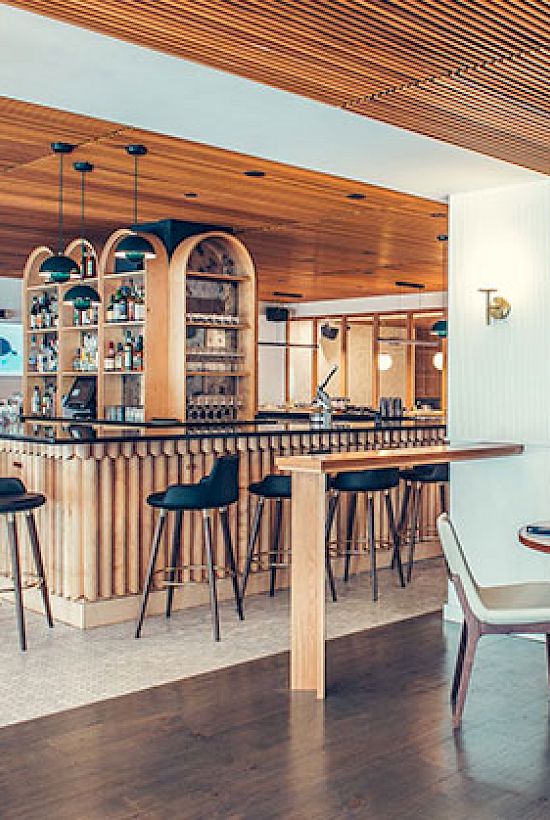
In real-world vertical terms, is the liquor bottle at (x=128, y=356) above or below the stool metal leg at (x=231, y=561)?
above

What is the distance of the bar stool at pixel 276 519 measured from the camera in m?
5.80

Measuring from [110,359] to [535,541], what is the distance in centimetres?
578

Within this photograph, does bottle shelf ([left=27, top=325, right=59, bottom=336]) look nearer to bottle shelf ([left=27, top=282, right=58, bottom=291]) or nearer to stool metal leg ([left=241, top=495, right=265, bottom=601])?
bottle shelf ([left=27, top=282, right=58, bottom=291])

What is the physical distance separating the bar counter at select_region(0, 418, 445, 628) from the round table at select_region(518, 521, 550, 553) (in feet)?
7.99

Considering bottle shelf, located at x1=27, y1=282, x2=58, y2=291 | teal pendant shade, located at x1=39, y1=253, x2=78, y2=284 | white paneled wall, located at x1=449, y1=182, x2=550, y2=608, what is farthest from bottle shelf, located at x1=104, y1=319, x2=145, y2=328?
white paneled wall, located at x1=449, y1=182, x2=550, y2=608

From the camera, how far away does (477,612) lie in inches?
147

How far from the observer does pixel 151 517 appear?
5.68 m

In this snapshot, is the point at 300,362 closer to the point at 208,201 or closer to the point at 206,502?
the point at 208,201

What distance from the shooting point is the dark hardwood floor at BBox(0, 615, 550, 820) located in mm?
3049

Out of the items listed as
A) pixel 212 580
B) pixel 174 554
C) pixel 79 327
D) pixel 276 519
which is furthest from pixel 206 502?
pixel 79 327

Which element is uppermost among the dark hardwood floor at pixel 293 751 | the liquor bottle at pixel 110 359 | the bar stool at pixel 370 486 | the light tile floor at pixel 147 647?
the liquor bottle at pixel 110 359

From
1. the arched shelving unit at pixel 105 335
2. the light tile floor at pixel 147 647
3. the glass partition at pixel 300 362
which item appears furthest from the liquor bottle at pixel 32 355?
the glass partition at pixel 300 362

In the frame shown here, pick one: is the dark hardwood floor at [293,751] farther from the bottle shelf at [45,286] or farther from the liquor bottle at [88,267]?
the bottle shelf at [45,286]

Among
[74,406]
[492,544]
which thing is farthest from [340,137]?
[74,406]
